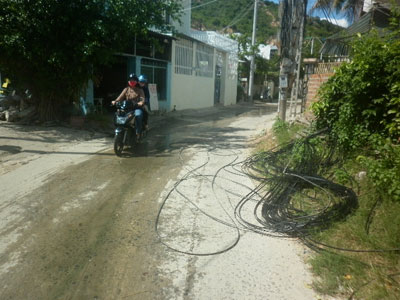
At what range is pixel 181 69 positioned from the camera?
20562 mm

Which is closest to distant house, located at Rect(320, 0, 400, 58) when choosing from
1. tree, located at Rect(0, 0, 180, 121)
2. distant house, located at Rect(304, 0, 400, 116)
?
distant house, located at Rect(304, 0, 400, 116)

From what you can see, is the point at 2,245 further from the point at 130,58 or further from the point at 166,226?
the point at 130,58

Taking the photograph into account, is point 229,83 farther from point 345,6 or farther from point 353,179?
point 353,179

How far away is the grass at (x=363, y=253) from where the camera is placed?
3.17m

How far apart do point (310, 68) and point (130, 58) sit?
320 inches

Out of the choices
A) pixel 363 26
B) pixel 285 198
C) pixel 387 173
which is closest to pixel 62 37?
pixel 285 198

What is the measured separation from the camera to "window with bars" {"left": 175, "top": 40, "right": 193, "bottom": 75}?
19.7m

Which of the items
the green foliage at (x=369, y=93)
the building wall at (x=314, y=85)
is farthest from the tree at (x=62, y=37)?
the green foliage at (x=369, y=93)

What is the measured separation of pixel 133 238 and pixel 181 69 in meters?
17.4

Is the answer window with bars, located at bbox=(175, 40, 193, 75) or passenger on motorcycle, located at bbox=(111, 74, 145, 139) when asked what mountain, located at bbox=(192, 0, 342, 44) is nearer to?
window with bars, located at bbox=(175, 40, 193, 75)

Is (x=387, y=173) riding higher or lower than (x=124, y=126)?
higher

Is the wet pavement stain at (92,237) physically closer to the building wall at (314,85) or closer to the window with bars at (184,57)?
the building wall at (314,85)

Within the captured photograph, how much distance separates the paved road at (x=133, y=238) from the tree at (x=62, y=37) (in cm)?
378

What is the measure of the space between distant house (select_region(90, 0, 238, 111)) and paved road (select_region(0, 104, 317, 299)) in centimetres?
669
